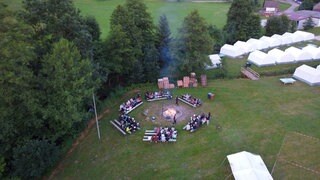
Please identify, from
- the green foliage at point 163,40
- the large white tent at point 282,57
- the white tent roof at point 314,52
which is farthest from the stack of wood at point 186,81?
the white tent roof at point 314,52

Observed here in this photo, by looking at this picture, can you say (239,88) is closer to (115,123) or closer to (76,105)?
(115,123)

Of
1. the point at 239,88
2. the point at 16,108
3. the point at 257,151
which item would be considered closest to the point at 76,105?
the point at 16,108

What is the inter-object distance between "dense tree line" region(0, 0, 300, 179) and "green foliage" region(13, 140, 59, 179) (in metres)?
0.06

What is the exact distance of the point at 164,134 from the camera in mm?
24609

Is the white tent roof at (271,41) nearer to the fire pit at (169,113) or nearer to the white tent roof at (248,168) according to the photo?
the fire pit at (169,113)

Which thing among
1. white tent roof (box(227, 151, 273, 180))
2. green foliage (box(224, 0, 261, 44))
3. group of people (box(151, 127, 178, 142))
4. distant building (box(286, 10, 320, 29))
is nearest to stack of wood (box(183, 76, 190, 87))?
group of people (box(151, 127, 178, 142))

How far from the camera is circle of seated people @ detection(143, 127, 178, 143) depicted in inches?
958

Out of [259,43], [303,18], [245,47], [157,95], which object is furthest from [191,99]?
[303,18]

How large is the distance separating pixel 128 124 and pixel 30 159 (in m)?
8.51

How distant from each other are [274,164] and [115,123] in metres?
13.5

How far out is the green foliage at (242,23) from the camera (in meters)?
50.3

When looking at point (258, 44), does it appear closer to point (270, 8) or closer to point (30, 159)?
point (270, 8)

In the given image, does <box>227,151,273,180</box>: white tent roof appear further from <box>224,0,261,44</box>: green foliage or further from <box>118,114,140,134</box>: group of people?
<box>224,0,261,44</box>: green foliage

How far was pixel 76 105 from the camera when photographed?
78.4 feet
